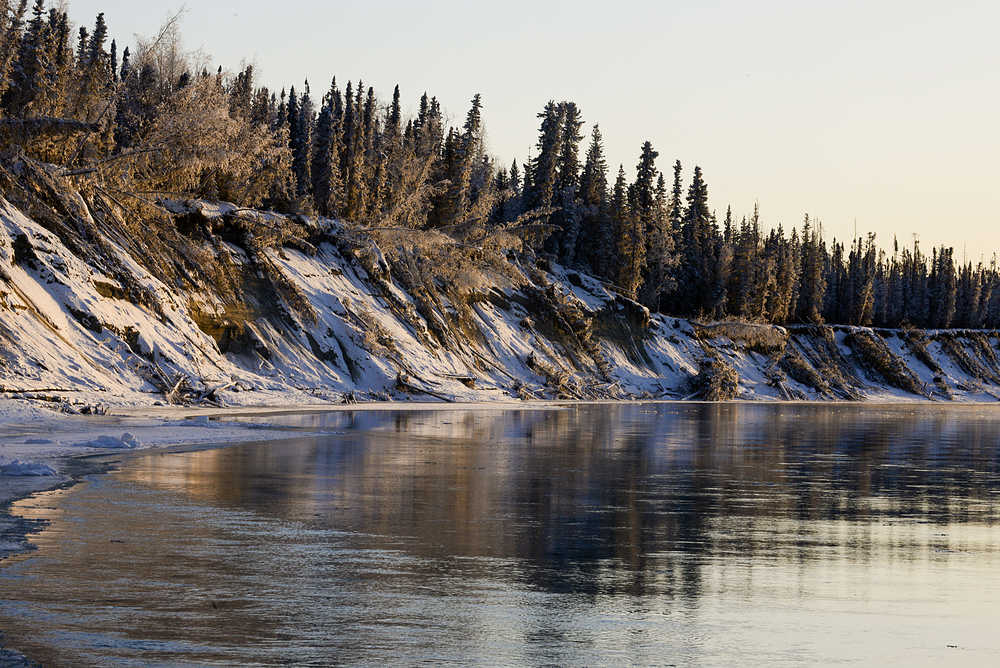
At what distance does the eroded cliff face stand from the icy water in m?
15.8

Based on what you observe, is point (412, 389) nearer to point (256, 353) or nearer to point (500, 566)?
point (256, 353)

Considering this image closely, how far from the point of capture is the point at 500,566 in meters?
9.77

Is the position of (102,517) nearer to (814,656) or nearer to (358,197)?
(814,656)

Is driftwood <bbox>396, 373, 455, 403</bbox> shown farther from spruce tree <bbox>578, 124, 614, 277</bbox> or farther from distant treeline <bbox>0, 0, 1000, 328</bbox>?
spruce tree <bbox>578, 124, 614, 277</bbox>

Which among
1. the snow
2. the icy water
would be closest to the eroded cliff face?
the snow

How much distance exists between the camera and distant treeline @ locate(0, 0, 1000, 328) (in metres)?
44.1

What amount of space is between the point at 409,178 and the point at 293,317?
26340 mm

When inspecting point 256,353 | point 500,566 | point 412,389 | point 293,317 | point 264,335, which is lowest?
point 500,566

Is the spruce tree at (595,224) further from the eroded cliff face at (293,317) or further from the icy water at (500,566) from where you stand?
the icy water at (500,566)

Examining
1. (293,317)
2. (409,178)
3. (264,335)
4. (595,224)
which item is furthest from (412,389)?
(595,224)

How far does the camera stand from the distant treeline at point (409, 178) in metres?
44.1

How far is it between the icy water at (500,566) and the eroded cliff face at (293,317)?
621 inches

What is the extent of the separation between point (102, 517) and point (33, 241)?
84.8ft

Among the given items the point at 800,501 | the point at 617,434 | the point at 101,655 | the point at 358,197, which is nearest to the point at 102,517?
the point at 101,655
